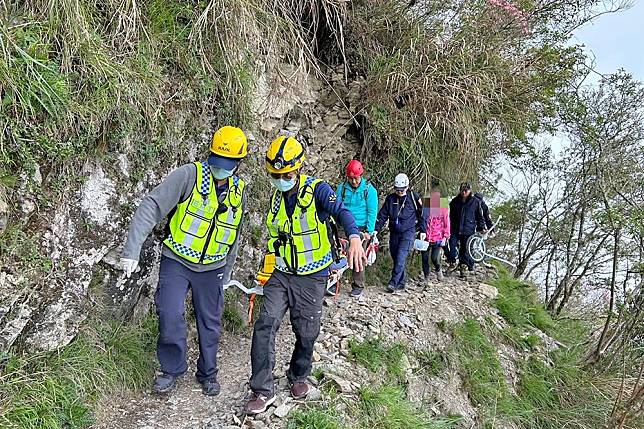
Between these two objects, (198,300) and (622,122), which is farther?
(622,122)

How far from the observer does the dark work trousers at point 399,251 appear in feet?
22.7

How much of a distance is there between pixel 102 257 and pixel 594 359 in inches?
301

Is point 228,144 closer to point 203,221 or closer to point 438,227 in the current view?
point 203,221

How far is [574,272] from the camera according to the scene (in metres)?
10.9

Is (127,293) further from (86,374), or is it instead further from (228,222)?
(228,222)

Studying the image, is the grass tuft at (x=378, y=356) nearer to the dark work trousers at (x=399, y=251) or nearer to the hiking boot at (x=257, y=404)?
the hiking boot at (x=257, y=404)

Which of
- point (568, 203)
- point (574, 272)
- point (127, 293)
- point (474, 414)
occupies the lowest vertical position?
point (474, 414)

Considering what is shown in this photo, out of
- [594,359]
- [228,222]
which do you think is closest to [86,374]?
[228,222]

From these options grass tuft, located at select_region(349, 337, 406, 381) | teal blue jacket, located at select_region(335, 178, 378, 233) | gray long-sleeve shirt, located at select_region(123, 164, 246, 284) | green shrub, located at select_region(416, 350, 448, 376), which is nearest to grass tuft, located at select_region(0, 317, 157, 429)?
gray long-sleeve shirt, located at select_region(123, 164, 246, 284)

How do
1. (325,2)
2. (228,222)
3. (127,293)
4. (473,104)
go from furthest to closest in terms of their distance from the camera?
(473,104)
(325,2)
(127,293)
(228,222)

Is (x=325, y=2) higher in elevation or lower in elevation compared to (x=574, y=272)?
higher

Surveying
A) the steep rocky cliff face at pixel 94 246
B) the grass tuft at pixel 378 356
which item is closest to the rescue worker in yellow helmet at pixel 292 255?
the grass tuft at pixel 378 356

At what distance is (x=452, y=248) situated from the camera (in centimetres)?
852

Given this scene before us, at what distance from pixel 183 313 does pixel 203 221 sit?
769mm
